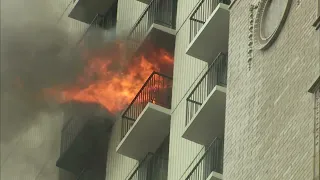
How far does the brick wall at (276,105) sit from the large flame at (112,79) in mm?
6466

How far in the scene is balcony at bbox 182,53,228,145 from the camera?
101ft

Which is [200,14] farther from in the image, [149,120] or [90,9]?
[90,9]

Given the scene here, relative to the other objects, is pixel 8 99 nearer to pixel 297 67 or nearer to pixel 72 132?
pixel 72 132

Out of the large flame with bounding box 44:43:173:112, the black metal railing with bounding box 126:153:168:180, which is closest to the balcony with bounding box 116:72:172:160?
the black metal railing with bounding box 126:153:168:180

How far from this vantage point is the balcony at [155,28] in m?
34.6

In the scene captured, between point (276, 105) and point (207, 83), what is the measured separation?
20.0ft

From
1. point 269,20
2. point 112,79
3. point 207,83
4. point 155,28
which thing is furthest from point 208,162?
point 112,79

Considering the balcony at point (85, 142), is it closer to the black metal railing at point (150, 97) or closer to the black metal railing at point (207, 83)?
the black metal railing at point (150, 97)

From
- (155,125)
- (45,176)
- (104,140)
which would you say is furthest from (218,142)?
(45,176)

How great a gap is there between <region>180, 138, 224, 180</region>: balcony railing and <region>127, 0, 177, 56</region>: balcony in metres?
4.37

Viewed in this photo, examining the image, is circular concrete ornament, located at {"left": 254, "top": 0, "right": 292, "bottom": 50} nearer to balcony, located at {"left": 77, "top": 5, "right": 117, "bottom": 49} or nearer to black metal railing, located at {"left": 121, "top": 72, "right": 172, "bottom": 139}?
black metal railing, located at {"left": 121, "top": 72, "right": 172, "bottom": 139}

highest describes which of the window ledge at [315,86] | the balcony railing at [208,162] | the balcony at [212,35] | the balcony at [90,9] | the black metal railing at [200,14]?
the balcony at [90,9]

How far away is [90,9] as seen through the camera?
126 ft

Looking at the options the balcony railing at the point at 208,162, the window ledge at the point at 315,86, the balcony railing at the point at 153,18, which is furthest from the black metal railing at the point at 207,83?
the window ledge at the point at 315,86
